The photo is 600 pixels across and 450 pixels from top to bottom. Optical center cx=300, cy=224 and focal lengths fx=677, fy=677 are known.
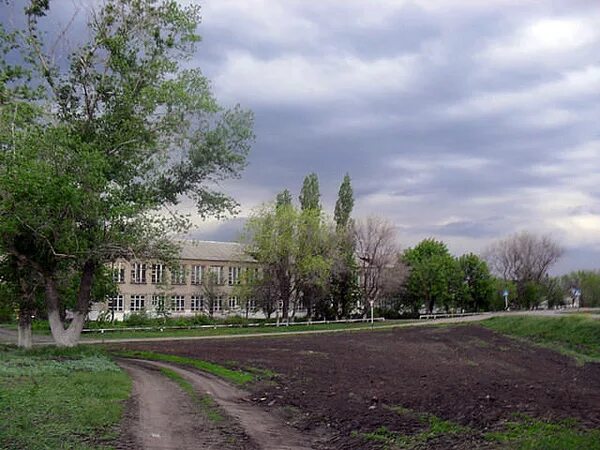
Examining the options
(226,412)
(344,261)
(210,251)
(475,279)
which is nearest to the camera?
(226,412)

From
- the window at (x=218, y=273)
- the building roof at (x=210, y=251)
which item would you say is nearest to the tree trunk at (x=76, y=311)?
the window at (x=218, y=273)

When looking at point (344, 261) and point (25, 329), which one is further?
point (344, 261)

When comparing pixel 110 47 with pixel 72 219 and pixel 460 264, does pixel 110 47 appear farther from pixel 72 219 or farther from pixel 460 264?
pixel 460 264

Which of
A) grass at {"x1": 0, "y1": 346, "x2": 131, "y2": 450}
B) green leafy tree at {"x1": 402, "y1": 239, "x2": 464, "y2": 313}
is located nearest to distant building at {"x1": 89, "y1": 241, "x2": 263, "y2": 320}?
green leafy tree at {"x1": 402, "y1": 239, "x2": 464, "y2": 313}

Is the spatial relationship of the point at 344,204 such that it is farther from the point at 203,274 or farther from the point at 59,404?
the point at 59,404

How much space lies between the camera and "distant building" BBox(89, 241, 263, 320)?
74.5 meters

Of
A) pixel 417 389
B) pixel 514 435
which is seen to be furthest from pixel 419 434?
pixel 417 389

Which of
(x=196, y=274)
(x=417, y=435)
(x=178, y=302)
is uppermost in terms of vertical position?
(x=196, y=274)

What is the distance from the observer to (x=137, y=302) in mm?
81875

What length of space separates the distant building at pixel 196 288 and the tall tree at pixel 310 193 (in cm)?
971

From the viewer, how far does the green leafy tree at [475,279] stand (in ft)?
310

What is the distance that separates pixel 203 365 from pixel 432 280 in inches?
2650

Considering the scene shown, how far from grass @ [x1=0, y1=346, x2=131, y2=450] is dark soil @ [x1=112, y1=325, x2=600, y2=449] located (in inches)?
134

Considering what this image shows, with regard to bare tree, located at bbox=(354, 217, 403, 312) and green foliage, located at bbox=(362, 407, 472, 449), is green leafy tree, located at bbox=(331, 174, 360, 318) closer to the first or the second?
bare tree, located at bbox=(354, 217, 403, 312)
